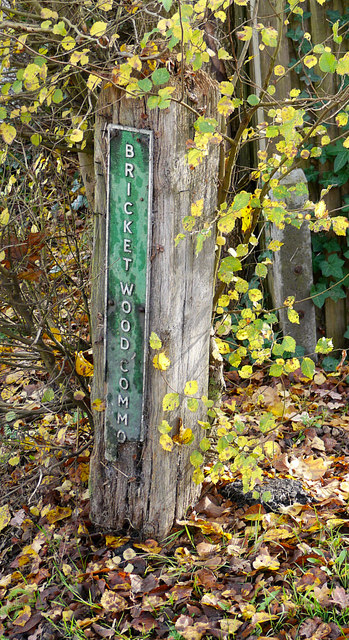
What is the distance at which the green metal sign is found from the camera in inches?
97.6

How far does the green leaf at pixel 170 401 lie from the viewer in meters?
2.45

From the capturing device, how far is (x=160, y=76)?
7.06 ft

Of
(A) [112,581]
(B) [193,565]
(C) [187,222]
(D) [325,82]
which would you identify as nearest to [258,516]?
(B) [193,565]

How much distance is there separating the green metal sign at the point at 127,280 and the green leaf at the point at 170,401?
211mm

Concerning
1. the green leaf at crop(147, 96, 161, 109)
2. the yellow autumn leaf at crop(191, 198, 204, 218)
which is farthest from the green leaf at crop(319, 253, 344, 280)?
the green leaf at crop(147, 96, 161, 109)

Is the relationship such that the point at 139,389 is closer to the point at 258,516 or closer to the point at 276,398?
the point at 258,516

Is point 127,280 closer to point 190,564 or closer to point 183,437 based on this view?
point 183,437

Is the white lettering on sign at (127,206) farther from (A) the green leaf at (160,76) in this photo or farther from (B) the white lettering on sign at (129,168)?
(A) the green leaf at (160,76)

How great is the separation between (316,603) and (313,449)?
1278 mm

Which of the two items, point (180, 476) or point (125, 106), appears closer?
point (125, 106)

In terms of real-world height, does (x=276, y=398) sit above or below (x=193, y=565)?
above

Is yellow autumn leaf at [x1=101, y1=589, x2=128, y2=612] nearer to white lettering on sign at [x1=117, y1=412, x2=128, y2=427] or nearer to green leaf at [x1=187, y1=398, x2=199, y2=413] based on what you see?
white lettering on sign at [x1=117, y1=412, x2=128, y2=427]

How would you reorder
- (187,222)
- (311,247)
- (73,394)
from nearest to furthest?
(187,222) → (73,394) → (311,247)

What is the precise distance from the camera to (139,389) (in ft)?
8.67
